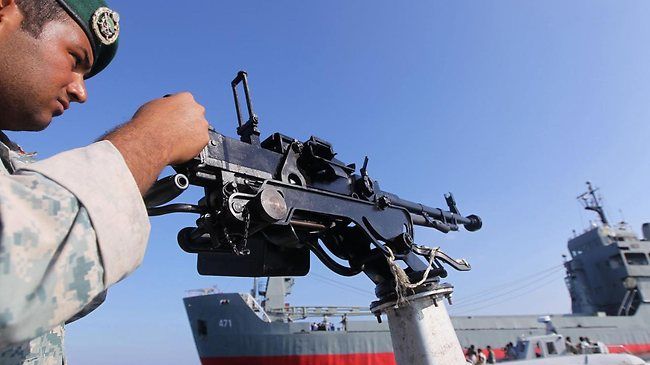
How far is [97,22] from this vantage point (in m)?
1.24

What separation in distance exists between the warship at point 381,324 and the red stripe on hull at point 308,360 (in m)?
0.04

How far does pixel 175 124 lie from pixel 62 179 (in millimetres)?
398

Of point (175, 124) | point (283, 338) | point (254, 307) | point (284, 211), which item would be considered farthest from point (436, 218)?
point (254, 307)

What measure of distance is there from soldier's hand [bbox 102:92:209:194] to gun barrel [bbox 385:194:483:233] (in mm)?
2793

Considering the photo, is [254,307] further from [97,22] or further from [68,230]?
[68,230]

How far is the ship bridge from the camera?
25562mm

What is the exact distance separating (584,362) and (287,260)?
1243cm

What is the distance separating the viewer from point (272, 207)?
7.94ft

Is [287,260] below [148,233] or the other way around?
the other way around

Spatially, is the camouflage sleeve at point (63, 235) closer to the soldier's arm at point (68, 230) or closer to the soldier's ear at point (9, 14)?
the soldier's arm at point (68, 230)

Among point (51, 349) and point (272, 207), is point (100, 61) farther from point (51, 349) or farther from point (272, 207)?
point (272, 207)

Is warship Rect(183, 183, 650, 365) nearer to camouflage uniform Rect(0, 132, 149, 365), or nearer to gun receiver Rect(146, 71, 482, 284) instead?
gun receiver Rect(146, 71, 482, 284)

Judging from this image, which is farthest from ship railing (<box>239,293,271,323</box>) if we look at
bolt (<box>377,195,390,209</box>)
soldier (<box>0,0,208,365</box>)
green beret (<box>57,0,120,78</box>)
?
green beret (<box>57,0,120,78</box>)

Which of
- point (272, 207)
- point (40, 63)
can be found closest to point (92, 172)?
Result: point (40, 63)
